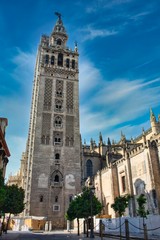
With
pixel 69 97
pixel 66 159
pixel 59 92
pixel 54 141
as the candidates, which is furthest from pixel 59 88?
pixel 66 159

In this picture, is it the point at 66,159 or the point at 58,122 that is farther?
the point at 58,122

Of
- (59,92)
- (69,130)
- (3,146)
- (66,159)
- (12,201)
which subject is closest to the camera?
(3,146)

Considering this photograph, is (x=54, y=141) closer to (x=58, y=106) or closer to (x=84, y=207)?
(x=58, y=106)

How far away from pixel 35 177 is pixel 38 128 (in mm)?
8391

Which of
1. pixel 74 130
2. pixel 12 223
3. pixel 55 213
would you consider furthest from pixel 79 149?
pixel 12 223

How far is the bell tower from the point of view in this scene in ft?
112

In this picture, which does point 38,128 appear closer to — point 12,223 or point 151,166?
point 12,223

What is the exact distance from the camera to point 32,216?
3161 cm

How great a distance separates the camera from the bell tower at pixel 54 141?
34062 millimetres

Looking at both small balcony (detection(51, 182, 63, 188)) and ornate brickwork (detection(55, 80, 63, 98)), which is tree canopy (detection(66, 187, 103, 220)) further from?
ornate brickwork (detection(55, 80, 63, 98))

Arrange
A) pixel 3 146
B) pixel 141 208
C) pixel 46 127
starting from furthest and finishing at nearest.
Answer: pixel 46 127
pixel 3 146
pixel 141 208

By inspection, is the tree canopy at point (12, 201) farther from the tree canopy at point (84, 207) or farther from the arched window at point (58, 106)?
the arched window at point (58, 106)

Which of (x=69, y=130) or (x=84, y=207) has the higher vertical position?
(x=69, y=130)

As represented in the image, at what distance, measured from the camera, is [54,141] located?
1531 inches
